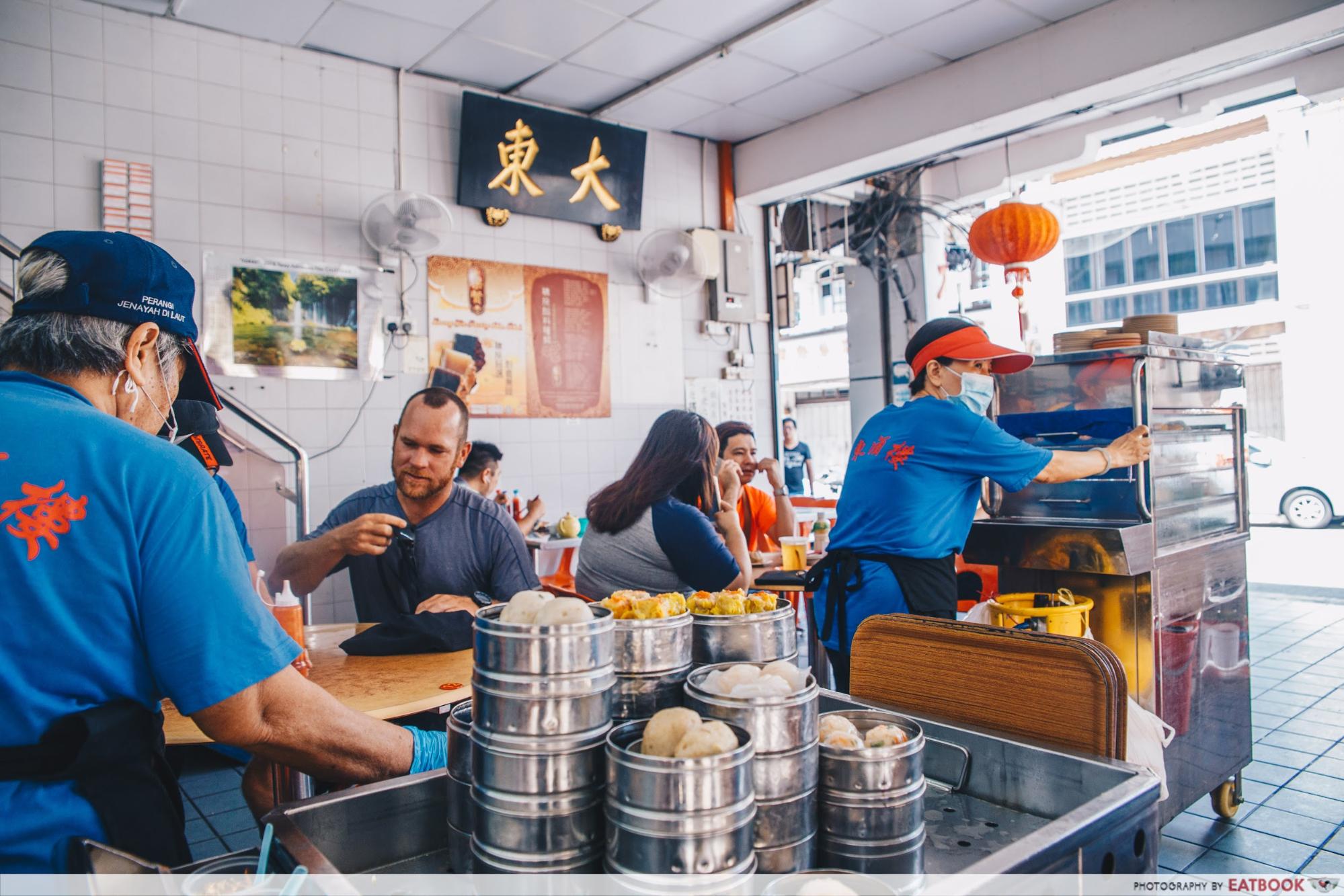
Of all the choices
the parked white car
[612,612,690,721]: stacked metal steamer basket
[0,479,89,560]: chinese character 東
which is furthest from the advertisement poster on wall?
the parked white car

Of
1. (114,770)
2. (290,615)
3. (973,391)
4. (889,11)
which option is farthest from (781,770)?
(889,11)

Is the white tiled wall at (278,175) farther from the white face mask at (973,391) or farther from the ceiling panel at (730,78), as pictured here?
the white face mask at (973,391)

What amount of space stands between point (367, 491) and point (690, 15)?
3.27m

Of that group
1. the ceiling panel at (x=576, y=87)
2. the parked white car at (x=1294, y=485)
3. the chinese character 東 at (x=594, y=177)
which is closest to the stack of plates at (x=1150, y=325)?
the ceiling panel at (x=576, y=87)

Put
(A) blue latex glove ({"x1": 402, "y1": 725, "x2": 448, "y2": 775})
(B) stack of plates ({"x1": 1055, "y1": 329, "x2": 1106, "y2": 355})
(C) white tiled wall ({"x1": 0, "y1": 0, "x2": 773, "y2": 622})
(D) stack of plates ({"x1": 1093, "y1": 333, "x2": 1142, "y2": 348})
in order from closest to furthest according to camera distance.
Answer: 1. (A) blue latex glove ({"x1": 402, "y1": 725, "x2": 448, "y2": 775})
2. (D) stack of plates ({"x1": 1093, "y1": 333, "x2": 1142, "y2": 348})
3. (B) stack of plates ({"x1": 1055, "y1": 329, "x2": 1106, "y2": 355})
4. (C) white tiled wall ({"x1": 0, "y1": 0, "x2": 773, "y2": 622})

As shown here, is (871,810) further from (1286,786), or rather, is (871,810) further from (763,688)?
(1286,786)

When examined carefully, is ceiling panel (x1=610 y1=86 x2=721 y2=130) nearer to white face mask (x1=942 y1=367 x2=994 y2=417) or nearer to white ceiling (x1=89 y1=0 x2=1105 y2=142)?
white ceiling (x1=89 y1=0 x2=1105 y2=142)

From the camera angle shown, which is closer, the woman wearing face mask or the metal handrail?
the woman wearing face mask

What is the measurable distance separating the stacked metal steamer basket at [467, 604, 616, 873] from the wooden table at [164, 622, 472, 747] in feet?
3.16

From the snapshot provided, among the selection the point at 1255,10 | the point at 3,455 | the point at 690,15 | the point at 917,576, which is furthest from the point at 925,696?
the point at 1255,10

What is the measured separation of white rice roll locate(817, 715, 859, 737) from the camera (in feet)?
3.92

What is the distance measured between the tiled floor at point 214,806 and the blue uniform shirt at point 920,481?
2.27 m

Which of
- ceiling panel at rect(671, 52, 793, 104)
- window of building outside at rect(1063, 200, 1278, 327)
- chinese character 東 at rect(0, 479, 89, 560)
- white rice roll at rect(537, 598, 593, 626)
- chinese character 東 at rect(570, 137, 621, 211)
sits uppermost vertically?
window of building outside at rect(1063, 200, 1278, 327)

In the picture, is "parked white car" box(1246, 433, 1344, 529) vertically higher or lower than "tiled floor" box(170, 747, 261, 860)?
higher
